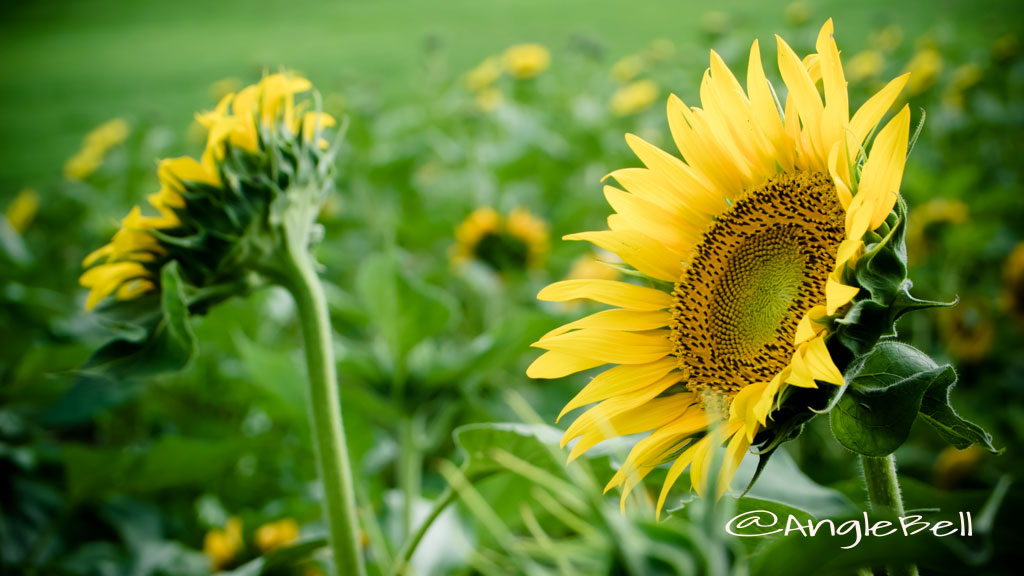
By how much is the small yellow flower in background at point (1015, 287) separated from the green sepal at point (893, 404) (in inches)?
39.4

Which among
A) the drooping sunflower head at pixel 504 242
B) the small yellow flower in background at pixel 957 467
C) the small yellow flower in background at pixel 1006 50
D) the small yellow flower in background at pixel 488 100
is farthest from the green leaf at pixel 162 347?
the small yellow flower in background at pixel 1006 50

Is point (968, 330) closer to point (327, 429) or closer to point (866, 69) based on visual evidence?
point (866, 69)

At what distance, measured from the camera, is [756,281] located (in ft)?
1.31

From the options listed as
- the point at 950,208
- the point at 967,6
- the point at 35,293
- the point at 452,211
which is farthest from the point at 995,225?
the point at 967,6

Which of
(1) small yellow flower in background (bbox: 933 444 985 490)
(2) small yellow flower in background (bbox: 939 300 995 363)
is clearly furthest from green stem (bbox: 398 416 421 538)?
(2) small yellow flower in background (bbox: 939 300 995 363)

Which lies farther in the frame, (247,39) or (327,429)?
(247,39)

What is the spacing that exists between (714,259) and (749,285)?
23mm

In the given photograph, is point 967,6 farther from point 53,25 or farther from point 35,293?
point 53,25

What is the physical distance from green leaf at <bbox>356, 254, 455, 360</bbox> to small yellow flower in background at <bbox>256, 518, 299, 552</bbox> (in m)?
0.24

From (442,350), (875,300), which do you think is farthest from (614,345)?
(442,350)

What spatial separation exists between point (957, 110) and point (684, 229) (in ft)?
6.60

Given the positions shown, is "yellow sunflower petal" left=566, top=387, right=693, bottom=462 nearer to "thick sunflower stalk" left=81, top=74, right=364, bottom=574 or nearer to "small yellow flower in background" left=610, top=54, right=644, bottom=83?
"thick sunflower stalk" left=81, top=74, right=364, bottom=574

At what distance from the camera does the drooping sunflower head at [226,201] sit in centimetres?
46

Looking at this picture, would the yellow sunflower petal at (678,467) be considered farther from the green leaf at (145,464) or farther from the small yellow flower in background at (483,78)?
the small yellow flower in background at (483,78)
